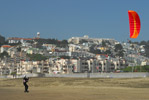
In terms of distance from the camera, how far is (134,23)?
38750 millimetres

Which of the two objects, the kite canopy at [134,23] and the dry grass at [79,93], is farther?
the kite canopy at [134,23]

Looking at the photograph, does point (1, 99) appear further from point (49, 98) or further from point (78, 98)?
point (78, 98)

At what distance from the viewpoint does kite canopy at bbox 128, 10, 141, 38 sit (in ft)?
126

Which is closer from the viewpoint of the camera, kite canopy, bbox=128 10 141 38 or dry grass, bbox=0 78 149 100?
dry grass, bbox=0 78 149 100

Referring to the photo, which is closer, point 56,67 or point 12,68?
point 56,67

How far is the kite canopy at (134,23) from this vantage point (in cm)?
3830

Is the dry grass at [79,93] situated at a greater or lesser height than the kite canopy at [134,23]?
lesser

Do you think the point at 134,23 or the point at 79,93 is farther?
the point at 134,23

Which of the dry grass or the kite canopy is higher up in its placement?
the kite canopy

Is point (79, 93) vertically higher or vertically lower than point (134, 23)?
lower

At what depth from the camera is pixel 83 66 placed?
177625 mm

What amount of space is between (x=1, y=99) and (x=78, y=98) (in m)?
4.20

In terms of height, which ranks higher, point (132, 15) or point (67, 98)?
point (132, 15)

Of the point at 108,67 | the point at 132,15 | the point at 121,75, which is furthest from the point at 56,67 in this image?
the point at 132,15
